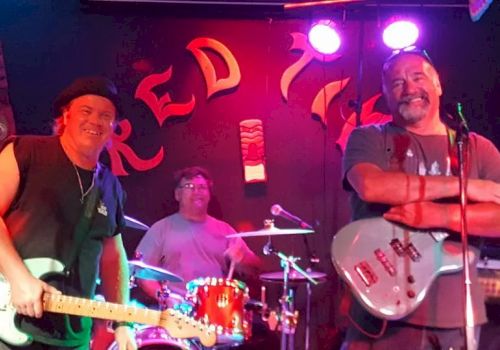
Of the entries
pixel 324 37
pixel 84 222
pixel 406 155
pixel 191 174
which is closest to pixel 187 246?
pixel 191 174

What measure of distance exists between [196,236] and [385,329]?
348 centimetres

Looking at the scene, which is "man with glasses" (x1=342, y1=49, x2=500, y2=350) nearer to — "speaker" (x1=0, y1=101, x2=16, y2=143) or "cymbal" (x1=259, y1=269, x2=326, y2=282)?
"cymbal" (x1=259, y1=269, x2=326, y2=282)

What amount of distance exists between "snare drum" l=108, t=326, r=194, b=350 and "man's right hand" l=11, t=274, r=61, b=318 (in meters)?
2.41

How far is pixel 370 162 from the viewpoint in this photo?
128 inches

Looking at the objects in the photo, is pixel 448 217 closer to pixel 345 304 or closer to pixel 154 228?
pixel 345 304

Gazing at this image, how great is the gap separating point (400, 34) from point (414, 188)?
329 centimetres

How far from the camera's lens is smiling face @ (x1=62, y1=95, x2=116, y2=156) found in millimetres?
3230

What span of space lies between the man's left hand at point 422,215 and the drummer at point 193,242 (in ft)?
10.4

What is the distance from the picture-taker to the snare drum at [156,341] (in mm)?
5094

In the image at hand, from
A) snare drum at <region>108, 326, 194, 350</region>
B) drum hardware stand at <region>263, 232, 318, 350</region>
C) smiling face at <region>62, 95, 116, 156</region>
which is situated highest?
smiling face at <region>62, 95, 116, 156</region>

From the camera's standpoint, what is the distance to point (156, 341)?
5.10m

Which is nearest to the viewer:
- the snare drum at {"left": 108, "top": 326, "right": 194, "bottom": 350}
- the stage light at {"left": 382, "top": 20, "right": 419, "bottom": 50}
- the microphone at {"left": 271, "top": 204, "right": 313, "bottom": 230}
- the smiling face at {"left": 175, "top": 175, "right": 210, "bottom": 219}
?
the snare drum at {"left": 108, "top": 326, "right": 194, "bottom": 350}

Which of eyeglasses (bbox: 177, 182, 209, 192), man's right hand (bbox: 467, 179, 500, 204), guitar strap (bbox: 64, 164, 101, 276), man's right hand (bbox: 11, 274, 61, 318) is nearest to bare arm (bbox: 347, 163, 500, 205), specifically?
man's right hand (bbox: 467, 179, 500, 204)

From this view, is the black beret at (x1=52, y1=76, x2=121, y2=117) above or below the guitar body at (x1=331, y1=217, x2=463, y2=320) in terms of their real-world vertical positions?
above
